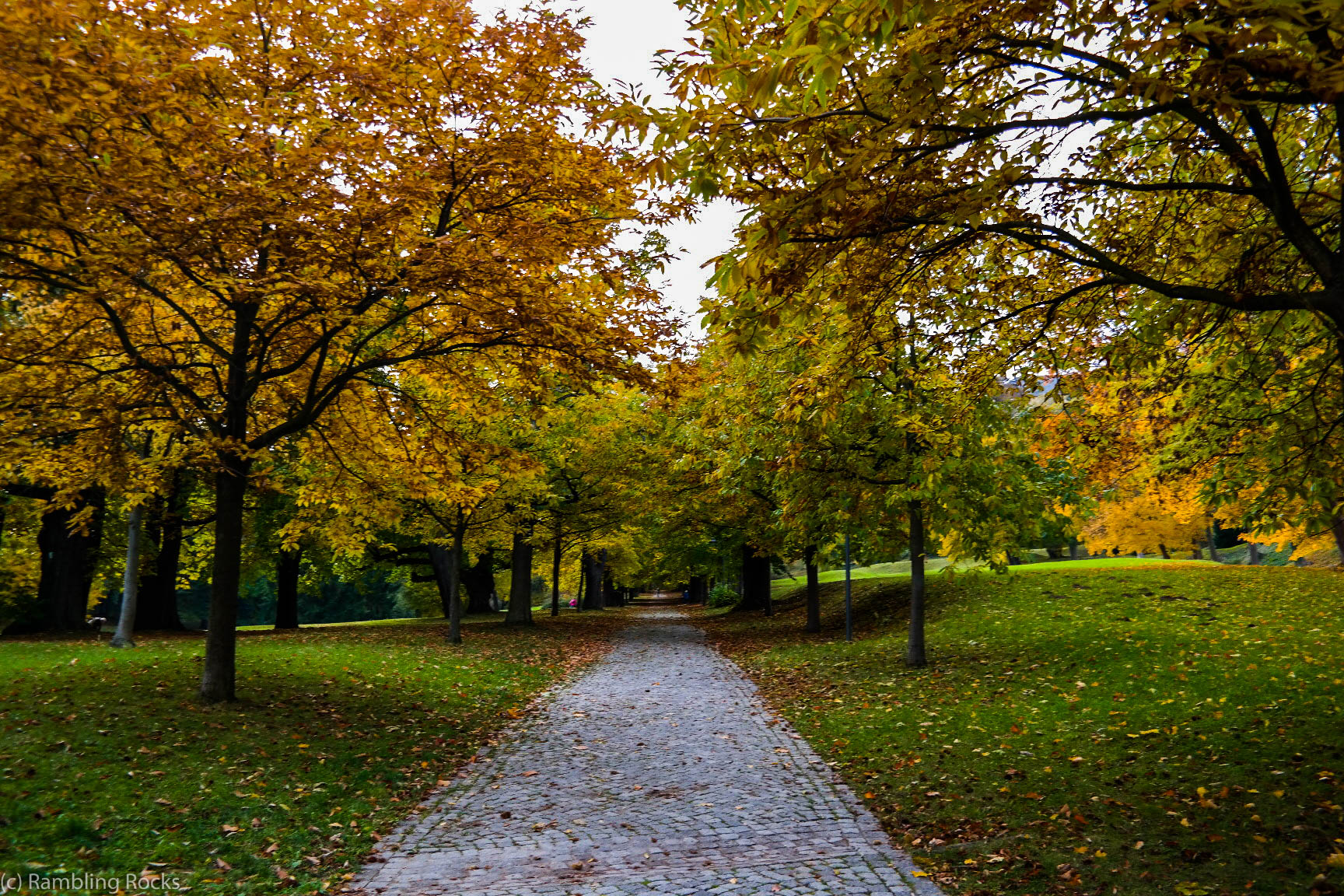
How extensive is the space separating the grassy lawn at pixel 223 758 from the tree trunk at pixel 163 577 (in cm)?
945

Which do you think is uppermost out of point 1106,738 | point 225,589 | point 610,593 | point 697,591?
point 225,589

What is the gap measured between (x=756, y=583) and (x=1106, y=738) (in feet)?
75.7

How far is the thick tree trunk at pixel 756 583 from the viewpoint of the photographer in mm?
28938

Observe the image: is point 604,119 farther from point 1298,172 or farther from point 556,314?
point 1298,172

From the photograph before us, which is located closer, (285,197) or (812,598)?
(285,197)

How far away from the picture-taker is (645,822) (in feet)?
21.2

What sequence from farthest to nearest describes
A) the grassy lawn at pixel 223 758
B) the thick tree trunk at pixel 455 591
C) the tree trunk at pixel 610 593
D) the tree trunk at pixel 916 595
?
the tree trunk at pixel 610 593 → the thick tree trunk at pixel 455 591 → the tree trunk at pixel 916 595 → the grassy lawn at pixel 223 758

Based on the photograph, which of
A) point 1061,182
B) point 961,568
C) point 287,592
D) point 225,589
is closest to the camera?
point 1061,182

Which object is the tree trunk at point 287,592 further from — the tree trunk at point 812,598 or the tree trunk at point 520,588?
the tree trunk at point 812,598

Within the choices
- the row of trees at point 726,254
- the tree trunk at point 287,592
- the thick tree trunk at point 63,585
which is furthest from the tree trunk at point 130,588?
the tree trunk at point 287,592

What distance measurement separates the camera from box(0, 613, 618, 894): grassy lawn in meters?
5.27

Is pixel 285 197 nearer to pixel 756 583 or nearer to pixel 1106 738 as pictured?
pixel 1106 738

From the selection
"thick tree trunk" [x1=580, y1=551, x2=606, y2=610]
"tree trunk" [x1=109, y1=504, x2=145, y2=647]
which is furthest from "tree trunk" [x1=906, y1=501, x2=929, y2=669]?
"thick tree trunk" [x1=580, y1=551, x2=606, y2=610]

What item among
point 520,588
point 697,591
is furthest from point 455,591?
point 697,591
